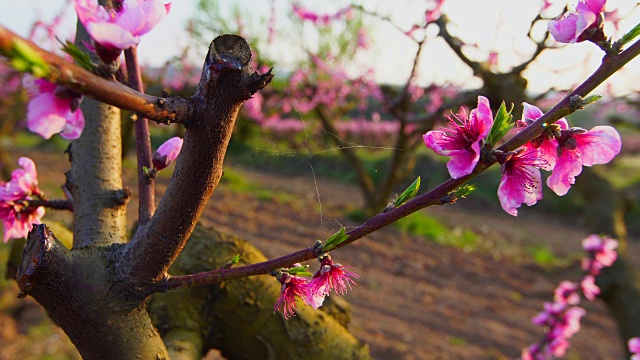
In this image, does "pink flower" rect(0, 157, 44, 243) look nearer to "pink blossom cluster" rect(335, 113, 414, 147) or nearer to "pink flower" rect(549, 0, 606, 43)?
"pink flower" rect(549, 0, 606, 43)

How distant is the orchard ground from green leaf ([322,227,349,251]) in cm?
57

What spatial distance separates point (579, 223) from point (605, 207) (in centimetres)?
724

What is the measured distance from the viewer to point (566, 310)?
3217mm

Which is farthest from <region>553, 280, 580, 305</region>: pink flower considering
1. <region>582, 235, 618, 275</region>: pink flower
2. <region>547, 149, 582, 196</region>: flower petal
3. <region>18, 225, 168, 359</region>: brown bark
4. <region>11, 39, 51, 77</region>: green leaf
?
<region>11, 39, 51, 77</region>: green leaf

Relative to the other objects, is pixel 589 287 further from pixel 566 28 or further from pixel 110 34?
pixel 110 34

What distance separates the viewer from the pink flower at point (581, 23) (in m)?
0.75

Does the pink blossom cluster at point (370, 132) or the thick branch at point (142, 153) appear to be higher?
the thick branch at point (142, 153)

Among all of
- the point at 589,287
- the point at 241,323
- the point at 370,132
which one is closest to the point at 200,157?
the point at 241,323

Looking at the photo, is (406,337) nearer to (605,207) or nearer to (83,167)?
(605,207)

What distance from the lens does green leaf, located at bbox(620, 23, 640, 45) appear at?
727mm

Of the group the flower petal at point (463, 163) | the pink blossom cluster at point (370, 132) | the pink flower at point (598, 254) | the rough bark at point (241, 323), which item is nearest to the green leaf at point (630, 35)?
the flower petal at point (463, 163)

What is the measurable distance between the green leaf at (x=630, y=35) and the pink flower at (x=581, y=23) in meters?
0.04

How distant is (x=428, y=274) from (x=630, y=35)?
5.51 m

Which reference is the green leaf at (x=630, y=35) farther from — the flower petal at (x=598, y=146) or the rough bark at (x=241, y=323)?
the rough bark at (x=241, y=323)
